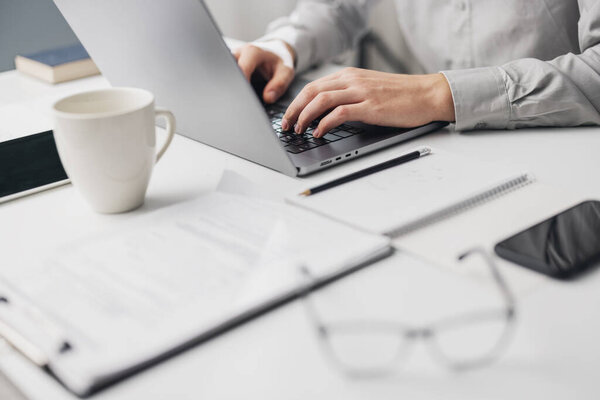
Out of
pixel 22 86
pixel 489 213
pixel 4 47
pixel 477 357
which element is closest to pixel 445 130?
pixel 489 213

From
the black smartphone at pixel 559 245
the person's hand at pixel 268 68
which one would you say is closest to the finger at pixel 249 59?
the person's hand at pixel 268 68

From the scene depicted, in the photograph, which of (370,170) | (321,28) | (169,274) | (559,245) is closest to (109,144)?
(169,274)

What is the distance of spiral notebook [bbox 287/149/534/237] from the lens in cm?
63

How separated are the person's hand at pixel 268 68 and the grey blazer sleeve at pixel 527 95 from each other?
0.30 m

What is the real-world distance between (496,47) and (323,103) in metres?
0.51

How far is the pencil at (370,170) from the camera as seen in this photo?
0.70 metres

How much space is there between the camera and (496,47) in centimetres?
121

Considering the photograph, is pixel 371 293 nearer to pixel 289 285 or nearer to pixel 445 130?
pixel 289 285

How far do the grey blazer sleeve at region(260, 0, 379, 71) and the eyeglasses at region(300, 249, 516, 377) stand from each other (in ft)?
2.75

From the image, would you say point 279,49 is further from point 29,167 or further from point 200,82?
point 29,167

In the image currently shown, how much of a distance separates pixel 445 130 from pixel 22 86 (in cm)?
85

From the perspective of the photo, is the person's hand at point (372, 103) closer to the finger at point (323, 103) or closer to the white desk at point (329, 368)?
the finger at point (323, 103)

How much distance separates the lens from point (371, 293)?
53 centimetres

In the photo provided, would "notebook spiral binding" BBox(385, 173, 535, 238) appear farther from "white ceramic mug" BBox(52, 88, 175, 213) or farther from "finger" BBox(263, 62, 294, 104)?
"finger" BBox(263, 62, 294, 104)
